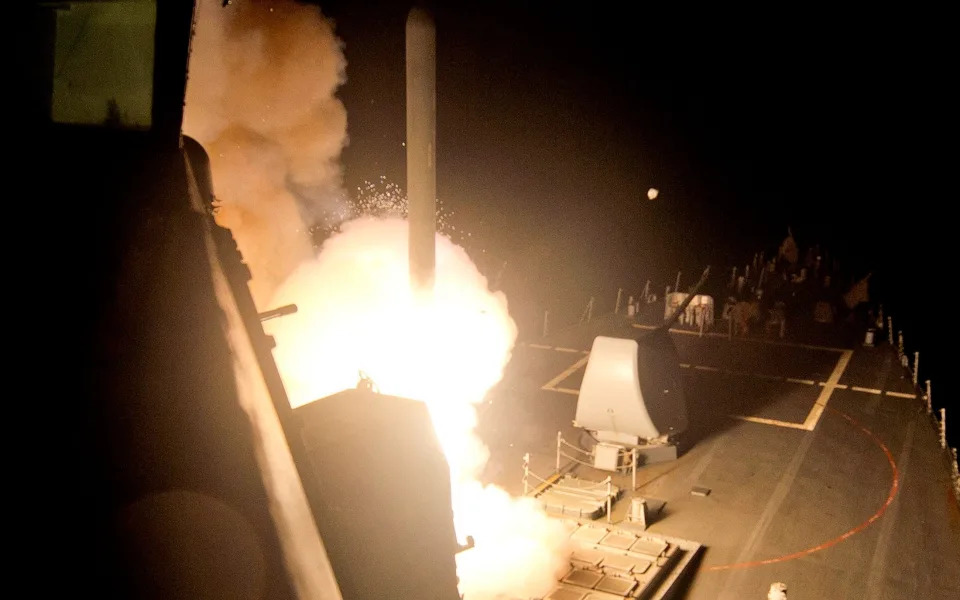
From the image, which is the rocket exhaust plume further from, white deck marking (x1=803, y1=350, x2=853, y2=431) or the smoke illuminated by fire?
white deck marking (x1=803, y1=350, x2=853, y2=431)

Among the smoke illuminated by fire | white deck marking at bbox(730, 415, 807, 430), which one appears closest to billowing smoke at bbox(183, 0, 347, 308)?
the smoke illuminated by fire

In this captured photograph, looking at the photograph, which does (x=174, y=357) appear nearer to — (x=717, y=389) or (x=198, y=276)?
(x=198, y=276)

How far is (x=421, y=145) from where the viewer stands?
10.0 metres

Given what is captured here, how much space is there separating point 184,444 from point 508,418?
14.5 metres

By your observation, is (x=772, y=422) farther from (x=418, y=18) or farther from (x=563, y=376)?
(x=418, y=18)

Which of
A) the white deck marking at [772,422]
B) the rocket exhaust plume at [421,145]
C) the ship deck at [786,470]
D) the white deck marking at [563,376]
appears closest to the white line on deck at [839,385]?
the ship deck at [786,470]

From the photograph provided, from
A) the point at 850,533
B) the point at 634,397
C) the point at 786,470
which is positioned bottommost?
the point at 850,533

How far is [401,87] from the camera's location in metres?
29.8

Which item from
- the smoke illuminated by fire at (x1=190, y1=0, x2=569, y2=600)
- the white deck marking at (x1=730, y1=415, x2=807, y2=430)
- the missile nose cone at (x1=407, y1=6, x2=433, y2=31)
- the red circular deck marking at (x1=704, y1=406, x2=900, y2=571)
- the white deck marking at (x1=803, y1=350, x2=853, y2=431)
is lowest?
the red circular deck marking at (x1=704, y1=406, x2=900, y2=571)

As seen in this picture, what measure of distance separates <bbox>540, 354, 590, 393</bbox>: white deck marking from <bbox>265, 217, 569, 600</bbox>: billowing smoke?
24.3 feet

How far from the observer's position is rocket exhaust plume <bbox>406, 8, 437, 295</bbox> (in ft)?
32.3

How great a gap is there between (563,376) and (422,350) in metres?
12.0

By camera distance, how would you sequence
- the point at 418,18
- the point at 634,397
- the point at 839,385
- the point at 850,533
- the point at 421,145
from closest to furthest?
the point at 418,18 < the point at 421,145 < the point at 850,533 < the point at 634,397 < the point at 839,385

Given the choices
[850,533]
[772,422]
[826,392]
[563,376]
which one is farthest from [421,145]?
[826,392]
